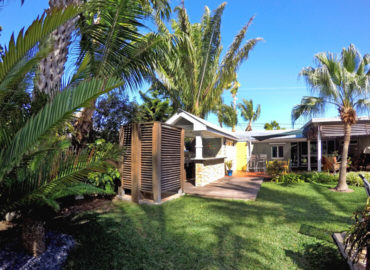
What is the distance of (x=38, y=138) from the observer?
7.88 ft

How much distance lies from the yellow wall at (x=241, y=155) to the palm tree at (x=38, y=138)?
18090 mm

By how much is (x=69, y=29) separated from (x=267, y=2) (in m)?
10.1

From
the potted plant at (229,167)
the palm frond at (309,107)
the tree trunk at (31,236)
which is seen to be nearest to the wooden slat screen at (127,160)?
the tree trunk at (31,236)

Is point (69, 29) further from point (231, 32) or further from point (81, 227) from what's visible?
point (231, 32)

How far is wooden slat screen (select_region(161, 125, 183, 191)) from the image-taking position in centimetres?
762

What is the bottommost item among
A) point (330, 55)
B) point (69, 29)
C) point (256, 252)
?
point (256, 252)

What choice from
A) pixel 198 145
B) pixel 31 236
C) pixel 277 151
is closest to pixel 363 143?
pixel 277 151

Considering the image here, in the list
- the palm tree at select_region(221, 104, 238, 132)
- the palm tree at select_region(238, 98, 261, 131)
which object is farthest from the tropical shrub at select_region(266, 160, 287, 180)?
the palm tree at select_region(238, 98, 261, 131)

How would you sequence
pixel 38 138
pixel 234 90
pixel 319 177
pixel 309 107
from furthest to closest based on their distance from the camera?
1. pixel 234 90
2. pixel 319 177
3. pixel 309 107
4. pixel 38 138

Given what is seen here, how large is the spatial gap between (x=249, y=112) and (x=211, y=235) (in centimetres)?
3105

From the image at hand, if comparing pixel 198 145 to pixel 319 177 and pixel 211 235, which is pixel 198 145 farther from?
pixel 319 177

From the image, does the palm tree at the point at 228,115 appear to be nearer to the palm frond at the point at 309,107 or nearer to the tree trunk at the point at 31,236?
the palm frond at the point at 309,107

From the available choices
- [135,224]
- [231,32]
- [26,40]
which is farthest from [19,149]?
[231,32]

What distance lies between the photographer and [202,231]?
5.03 metres
